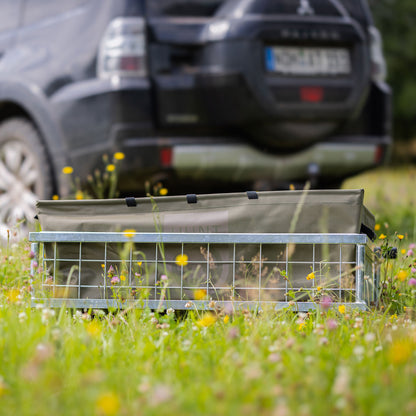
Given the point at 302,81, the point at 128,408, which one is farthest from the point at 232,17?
the point at 128,408

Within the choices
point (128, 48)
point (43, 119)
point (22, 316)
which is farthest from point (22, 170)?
point (22, 316)

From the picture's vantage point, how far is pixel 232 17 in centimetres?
356

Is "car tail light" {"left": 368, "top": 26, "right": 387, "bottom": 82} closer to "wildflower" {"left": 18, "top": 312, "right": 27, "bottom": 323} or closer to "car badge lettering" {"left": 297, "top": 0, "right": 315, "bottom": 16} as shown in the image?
"car badge lettering" {"left": 297, "top": 0, "right": 315, "bottom": 16}

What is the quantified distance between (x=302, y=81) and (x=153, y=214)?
1.72 metres

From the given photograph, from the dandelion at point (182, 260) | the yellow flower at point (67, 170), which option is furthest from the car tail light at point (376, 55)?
the dandelion at point (182, 260)

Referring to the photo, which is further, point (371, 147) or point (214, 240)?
point (371, 147)

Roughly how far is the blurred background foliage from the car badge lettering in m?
17.7

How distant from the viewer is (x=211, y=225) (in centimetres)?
225

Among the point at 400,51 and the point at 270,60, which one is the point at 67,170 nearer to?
the point at 270,60

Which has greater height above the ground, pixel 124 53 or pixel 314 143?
pixel 124 53

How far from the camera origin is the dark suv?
11.5 feet

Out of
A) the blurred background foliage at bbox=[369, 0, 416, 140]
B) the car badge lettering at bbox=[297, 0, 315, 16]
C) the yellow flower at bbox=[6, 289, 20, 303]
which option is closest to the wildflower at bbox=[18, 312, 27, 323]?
the yellow flower at bbox=[6, 289, 20, 303]

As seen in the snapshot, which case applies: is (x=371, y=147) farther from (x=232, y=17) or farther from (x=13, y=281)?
(x=13, y=281)

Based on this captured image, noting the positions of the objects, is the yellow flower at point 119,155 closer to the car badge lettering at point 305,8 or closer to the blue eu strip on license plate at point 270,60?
the blue eu strip on license plate at point 270,60
